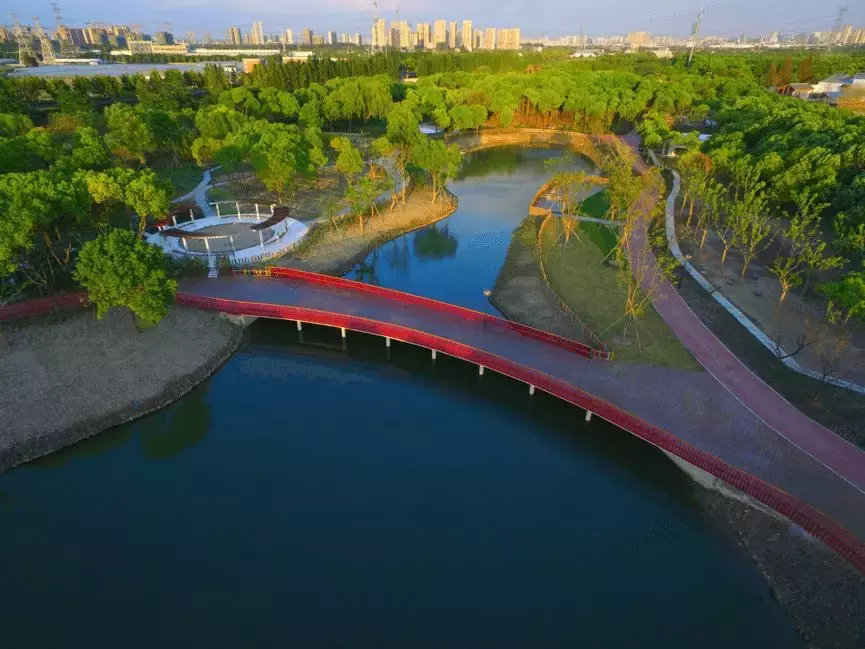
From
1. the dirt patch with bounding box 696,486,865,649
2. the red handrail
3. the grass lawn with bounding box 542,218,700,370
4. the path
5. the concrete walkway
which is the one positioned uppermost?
the red handrail

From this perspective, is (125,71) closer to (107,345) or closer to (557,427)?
(107,345)

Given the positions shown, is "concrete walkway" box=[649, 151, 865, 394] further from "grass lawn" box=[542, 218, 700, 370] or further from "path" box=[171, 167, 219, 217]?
"path" box=[171, 167, 219, 217]

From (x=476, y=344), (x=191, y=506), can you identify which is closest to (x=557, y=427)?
(x=476, y=344)

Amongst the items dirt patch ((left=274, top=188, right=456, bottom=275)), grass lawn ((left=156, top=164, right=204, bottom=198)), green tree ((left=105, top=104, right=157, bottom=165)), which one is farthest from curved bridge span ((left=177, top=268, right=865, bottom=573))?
green tree ((left=105, top=104, right=157, bottom=165))

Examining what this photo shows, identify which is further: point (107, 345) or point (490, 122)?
point (490, 122)

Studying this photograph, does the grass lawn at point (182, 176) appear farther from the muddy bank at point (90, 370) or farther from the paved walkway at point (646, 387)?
the muddy bank at point (90, 370)

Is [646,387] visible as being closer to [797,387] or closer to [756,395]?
[756,395]

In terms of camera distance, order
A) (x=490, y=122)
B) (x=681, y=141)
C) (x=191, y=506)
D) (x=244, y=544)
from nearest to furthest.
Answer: (x=244, y=544), (x=191, y=506), (x=681, y=141), (x=490, y=122)

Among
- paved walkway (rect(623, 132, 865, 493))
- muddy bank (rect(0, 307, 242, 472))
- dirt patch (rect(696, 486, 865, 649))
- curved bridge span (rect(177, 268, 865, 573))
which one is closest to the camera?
dirt patch (rect(696, 486, 865, 649))
